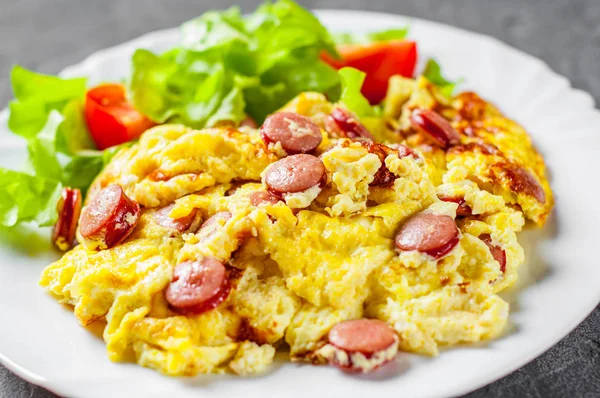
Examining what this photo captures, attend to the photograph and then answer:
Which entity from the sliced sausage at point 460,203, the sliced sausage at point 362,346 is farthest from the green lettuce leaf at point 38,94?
the sliced sausage at point 362,346

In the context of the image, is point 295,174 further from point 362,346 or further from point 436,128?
point 436,128

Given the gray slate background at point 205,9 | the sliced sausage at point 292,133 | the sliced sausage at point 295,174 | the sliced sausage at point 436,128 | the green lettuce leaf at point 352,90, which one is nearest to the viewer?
the sliced sausage at point 295,174

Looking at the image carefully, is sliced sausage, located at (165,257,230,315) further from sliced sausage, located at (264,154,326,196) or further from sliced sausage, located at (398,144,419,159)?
sliced sausage, located at (398,144,419,159)

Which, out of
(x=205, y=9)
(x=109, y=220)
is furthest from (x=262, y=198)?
(x=205, y=9)

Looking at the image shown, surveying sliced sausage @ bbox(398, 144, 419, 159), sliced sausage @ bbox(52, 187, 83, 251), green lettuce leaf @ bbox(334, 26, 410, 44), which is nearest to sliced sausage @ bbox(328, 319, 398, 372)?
sliced sausage @ bbox(398, 144, 419, 159)

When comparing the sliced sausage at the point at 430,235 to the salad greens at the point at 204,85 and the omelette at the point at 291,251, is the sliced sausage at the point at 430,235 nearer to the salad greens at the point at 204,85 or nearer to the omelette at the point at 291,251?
the omelette at the point at 291,251

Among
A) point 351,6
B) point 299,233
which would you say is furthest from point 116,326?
point 351,6

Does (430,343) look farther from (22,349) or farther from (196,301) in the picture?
(22,349)
